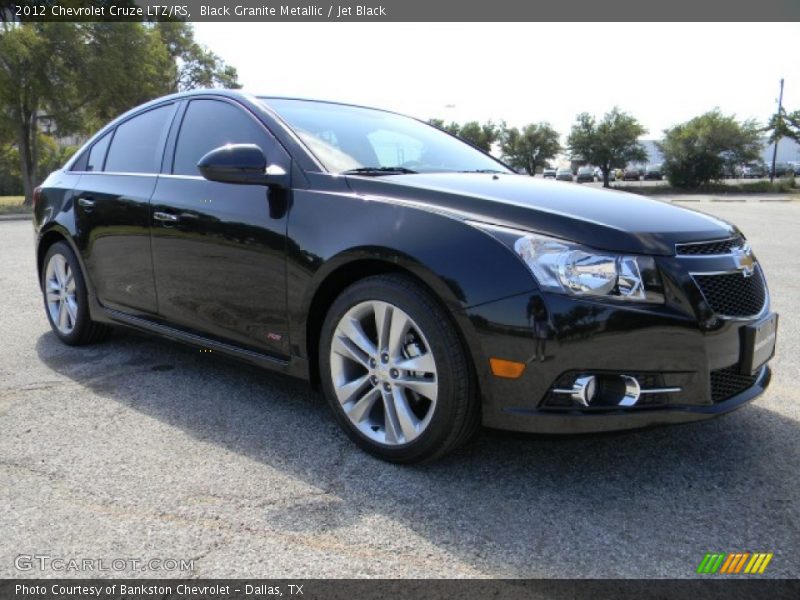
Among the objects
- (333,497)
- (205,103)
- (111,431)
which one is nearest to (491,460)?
(333,497)

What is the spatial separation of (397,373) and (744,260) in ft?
4.96

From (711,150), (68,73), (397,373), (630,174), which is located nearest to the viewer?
(397,373)

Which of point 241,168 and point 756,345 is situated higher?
point 241,168

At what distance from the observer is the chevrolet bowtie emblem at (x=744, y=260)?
8.66 ft

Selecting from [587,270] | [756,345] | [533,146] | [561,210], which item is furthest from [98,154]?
[533,146]

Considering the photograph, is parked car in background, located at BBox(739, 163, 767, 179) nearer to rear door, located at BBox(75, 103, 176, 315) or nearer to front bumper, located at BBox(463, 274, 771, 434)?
rear door, located at BBox(75, 103, 176, 315)

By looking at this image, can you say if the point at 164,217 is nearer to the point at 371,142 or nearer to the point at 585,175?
the point at 371,142

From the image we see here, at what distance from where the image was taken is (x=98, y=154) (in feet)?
14.7

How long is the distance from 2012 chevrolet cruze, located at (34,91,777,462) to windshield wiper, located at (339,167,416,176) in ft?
0.09

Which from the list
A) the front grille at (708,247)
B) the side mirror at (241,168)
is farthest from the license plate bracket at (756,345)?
the side mirror at (241,168)

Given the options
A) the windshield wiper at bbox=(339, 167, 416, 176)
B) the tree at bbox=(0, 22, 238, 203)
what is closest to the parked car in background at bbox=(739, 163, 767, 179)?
the tree at bbox=(0, 22, 238, 203)

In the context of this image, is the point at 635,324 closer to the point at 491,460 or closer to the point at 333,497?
the point at 491,460

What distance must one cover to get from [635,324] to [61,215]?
3908 millimetres

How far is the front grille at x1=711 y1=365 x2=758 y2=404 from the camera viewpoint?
2.42 m
